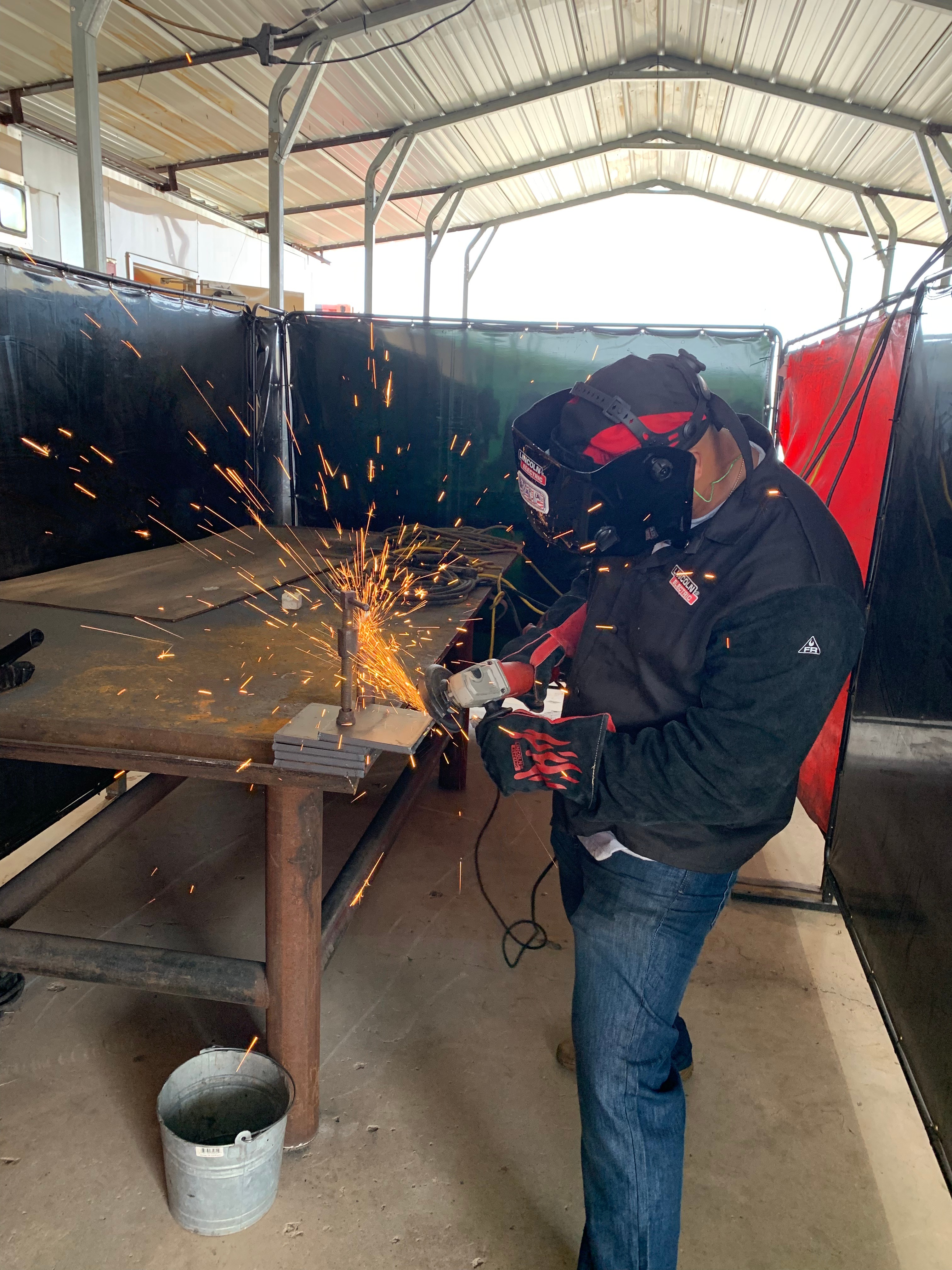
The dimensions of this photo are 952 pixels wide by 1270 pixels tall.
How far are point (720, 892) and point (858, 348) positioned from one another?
215 cm

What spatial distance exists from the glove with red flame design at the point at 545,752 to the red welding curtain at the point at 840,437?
47.3 inches

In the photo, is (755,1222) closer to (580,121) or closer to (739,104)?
(739,104)

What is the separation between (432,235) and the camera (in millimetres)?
9852

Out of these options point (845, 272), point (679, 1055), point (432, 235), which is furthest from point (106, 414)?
point (845, 272)

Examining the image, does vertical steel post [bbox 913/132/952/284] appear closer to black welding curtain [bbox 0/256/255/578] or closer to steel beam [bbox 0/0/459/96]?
steel beam [bbox 0/0/459/96]

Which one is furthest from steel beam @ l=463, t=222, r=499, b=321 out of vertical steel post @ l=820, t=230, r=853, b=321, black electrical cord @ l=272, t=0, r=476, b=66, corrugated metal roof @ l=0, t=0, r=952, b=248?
black electrical cord @ l=272, t=0, r=476, b=66

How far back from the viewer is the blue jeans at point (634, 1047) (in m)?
1.40

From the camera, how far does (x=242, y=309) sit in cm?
421

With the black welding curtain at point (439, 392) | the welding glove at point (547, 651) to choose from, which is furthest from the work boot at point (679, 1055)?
the black welding curtain at point (439, 392)

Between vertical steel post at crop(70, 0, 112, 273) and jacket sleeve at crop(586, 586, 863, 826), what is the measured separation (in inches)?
130

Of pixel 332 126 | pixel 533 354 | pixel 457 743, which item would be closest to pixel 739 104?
pixel 332 126

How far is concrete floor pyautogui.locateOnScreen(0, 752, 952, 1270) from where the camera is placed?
1.70 meters

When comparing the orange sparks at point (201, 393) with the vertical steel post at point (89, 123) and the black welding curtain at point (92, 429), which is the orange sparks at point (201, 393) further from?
the vertical steel post at point (89, 123)

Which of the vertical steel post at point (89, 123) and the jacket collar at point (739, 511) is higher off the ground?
the vertical steel post at point (89, 123)
